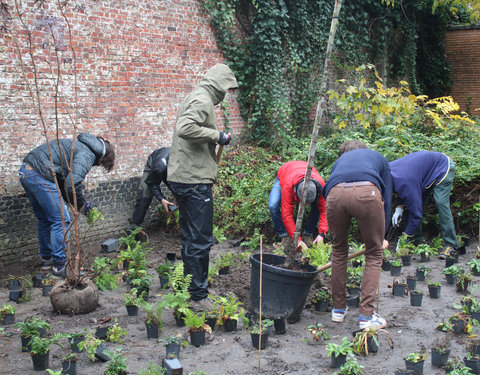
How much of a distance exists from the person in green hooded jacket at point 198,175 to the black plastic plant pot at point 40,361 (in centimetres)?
155

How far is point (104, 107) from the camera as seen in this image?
7.88 metres

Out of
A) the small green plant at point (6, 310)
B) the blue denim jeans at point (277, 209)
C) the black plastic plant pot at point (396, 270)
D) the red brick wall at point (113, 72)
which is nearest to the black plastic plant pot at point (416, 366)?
the black plastic plant pot at point (396, 270)

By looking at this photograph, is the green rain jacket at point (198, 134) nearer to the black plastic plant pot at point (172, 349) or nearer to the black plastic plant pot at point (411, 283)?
the black plastic plant pot at point (172, 349)

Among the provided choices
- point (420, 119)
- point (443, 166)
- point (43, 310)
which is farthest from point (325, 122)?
point (43, 310)

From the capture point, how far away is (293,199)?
19.9ft

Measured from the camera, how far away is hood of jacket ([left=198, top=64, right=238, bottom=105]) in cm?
495

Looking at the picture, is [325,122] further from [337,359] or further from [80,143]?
[337,359]

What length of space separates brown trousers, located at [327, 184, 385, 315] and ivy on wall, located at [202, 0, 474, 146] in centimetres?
556

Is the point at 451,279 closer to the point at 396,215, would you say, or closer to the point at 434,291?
the point at 434,291

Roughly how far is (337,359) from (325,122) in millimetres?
9764

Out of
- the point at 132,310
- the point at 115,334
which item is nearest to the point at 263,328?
the point at 115,334

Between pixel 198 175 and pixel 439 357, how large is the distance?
2.65m

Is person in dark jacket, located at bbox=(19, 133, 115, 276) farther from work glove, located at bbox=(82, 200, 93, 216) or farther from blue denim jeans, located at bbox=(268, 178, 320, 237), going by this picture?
blue denim jeans, located at bbox=(268, 178, 320, 237)

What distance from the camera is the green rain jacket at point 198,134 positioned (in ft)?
15.6
